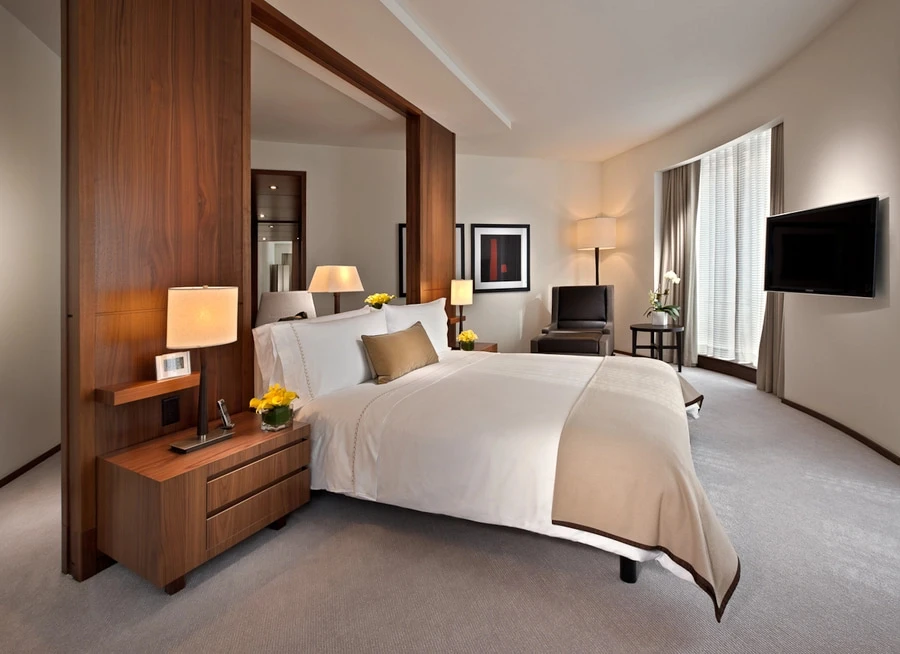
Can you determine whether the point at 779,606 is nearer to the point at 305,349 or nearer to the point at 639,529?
the point at 639,529

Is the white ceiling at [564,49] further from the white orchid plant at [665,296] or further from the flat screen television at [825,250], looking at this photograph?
the white orchid plant at [665,296]

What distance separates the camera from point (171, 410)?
224 cm

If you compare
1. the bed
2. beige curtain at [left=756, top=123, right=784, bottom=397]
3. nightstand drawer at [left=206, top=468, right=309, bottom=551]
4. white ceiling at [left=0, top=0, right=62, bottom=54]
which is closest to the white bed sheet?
the bed

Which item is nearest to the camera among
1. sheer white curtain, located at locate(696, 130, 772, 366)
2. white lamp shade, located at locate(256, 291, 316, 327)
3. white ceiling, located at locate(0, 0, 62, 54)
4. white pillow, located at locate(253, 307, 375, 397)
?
white pillow, located at locate(253, 307, 375, 397)

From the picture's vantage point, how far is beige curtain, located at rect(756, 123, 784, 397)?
4523 millimetres

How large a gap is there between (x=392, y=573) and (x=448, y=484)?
40cm

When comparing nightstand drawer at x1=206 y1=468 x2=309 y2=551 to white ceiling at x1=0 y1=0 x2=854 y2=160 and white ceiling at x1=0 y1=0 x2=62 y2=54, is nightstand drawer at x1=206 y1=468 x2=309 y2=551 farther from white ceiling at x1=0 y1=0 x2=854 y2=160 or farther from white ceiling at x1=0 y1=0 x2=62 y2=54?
white ceiling at x1=0 y1=0 x2=62 y2=54

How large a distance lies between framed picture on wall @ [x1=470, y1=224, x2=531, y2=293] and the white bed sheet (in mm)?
4109

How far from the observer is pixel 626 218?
22.5ft

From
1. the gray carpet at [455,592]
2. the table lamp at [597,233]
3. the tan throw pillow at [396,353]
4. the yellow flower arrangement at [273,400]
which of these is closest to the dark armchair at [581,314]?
the table lamp at [597,233]

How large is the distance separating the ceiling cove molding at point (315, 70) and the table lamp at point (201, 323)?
2026 millimetres

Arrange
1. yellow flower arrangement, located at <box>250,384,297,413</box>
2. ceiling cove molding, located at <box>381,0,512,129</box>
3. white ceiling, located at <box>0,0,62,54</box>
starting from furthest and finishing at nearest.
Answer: ceiling cove molding, located at <box>381,0,512,129</box> < white ceiling, located at <box>0,0,62,54</box> < yellow flower arrangement, located at <box>250,384,297,413</box>

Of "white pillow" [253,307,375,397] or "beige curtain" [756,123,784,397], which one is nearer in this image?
"white pillow" [253,307,375,397]

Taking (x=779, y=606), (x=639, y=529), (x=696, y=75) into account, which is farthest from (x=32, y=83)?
(x=696, y=75)
